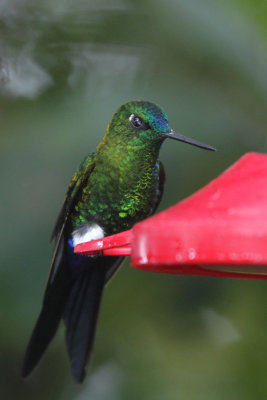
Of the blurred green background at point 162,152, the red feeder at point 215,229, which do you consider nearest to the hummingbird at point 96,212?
the red feeder at point 215,229

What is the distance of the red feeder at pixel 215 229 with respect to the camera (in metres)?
0.79

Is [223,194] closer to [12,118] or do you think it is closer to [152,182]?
[152,182]

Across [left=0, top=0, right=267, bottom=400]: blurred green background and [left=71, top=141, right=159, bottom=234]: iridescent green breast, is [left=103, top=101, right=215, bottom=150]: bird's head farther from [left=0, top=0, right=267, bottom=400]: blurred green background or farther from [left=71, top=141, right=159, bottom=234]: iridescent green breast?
[left=0, top=0, right=267, bottom=400]: blurred green background

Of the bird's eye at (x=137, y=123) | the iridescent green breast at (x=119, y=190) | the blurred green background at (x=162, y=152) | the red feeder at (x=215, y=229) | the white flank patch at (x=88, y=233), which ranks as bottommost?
the blurred green background at (x=162, y=152)

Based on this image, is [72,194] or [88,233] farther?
[88,233]

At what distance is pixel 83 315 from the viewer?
2045mm

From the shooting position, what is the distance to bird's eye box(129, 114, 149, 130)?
5.55 ft

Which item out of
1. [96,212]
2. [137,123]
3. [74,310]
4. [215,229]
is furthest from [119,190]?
[215,229]

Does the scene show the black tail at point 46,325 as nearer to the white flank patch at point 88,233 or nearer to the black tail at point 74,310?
the black tail at point 74,310

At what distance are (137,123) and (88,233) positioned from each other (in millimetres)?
422

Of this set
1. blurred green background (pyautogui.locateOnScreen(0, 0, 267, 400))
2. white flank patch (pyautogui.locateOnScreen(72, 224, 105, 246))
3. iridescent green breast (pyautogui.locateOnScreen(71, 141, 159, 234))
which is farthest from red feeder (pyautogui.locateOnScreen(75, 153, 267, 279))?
blurred green background (pyautogui.locateOnScreen(0, 0, 267, 400))

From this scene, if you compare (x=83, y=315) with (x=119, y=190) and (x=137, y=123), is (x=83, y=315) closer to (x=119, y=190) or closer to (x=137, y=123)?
(x=119, y=190)

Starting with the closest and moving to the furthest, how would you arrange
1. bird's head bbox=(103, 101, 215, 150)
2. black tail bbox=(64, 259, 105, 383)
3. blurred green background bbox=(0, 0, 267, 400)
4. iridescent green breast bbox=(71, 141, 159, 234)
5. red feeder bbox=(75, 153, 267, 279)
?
red feeder bbox=(75, 153, 267, 279) → bird's head bbox=(103, 101, 215, 150) → iridescent green breast bbox=(71, 141, 159, 234) → black tail bbox=(64, 259, 105, 383) → blurred green background bbox=(0, 0, 267, 400)

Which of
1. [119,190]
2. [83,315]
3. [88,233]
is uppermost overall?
[119,190]
